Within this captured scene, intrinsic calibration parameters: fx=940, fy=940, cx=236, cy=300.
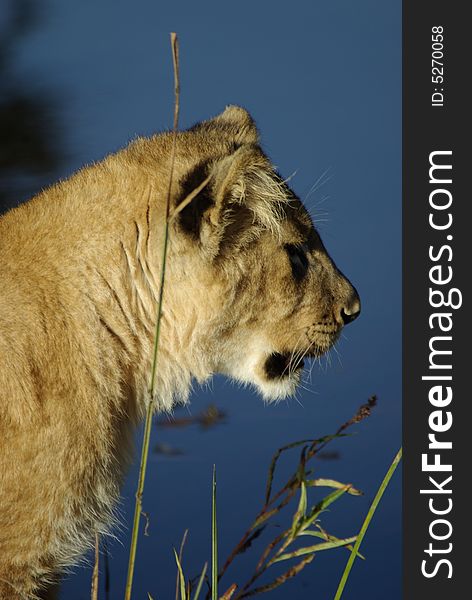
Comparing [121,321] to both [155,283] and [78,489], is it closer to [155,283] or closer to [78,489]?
[155,283]

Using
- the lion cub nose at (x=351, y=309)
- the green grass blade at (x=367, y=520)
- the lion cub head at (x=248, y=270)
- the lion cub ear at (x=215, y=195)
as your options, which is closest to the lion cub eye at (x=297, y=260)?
the lion cub head at (x=248, y=270)

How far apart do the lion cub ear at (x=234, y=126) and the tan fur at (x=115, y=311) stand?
8 cm

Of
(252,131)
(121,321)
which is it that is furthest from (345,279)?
(121,321)

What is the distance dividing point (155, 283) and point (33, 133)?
3678 mm

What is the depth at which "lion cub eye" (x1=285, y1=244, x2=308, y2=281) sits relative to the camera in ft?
10.6

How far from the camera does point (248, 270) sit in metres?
3.11

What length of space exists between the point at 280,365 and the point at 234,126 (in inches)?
35.9

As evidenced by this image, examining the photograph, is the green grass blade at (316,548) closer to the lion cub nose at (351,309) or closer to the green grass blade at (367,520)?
the green grass blade at (367,520)

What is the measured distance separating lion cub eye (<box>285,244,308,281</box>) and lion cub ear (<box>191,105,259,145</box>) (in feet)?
1.39

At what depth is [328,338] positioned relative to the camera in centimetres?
341

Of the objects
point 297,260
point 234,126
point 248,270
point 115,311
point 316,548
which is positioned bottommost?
point 316,548

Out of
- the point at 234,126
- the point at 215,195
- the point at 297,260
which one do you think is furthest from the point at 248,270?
the point at 234,126

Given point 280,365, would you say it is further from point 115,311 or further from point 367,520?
point 367,520

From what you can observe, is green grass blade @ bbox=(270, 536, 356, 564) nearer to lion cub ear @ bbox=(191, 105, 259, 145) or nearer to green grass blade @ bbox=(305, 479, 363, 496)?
green grass blade @ bbox=(305, 479, 363, 496)
